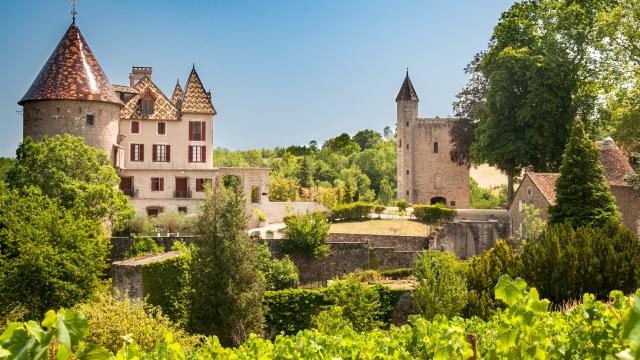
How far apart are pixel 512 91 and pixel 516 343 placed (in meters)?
40.9

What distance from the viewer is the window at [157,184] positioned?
161 feet

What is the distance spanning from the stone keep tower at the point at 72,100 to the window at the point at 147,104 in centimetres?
334

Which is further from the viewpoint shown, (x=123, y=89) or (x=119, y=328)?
(x=123, y=89)

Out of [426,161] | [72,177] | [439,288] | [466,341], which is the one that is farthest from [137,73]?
[466,341]

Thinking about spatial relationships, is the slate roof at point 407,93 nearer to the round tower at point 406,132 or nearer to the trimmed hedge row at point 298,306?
the round tower at point 406,132

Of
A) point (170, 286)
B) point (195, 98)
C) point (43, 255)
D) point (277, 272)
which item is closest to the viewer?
point (43, 255)

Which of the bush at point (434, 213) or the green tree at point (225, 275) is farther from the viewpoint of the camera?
the bush at point (434, 213)

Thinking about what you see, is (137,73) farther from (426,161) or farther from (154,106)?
(426,161)

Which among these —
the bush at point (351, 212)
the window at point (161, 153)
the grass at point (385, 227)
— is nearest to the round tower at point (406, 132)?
the bush at point (351, 212)

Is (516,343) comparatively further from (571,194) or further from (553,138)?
(553,138)

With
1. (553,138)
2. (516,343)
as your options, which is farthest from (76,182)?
(516,343)

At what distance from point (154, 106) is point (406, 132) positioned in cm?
2146

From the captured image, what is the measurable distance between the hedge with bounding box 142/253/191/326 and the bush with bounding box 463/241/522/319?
11.1 meters

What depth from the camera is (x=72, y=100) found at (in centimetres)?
4475
